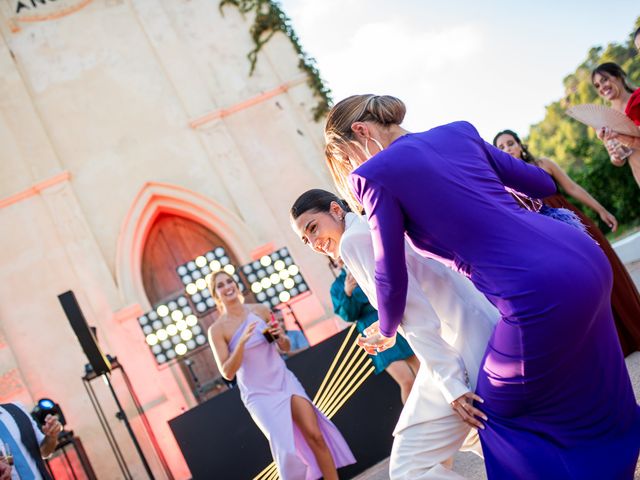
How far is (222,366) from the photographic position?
19.1 feet

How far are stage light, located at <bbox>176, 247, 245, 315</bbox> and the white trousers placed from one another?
6.88 metres

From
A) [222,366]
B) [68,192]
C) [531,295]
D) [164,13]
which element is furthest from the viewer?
[164,13]

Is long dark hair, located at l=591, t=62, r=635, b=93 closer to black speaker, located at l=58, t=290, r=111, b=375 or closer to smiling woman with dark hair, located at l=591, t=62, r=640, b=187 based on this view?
smiling woman with dark hair, located at l=591, t=62, r=640, b=187

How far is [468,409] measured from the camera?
8.23 ft

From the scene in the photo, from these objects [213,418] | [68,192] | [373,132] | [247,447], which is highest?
[68,192]

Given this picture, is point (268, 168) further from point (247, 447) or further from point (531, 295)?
point (531, 295)

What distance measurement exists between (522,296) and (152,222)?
10.4 m

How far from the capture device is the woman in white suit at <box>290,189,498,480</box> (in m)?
2.60

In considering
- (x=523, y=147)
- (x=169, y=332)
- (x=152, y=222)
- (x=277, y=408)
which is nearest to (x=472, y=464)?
(x=277, y=408)

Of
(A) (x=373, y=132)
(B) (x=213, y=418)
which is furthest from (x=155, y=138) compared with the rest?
(A) (x=373, y=132)

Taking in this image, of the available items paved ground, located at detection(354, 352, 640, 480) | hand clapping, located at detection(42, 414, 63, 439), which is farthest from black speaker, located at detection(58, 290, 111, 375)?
paved ground, located at detection(354, 352, 640, 480)

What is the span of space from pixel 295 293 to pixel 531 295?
7268mm

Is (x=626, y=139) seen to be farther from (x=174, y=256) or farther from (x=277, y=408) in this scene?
(x=174, y=256)

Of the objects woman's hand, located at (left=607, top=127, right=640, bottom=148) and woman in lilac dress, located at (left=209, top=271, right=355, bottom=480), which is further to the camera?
woman's hand, located at (left=607, top=127, right=640, bottom=148)
